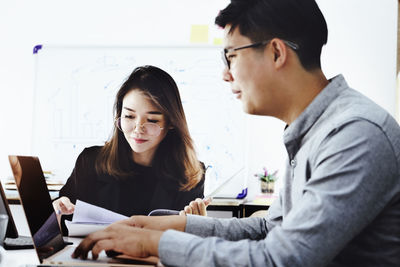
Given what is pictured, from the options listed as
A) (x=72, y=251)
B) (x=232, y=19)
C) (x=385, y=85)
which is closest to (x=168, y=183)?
(x=72, y=251)

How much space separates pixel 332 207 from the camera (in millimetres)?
770

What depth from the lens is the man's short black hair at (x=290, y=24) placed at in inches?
40.9

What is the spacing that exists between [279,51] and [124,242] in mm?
553

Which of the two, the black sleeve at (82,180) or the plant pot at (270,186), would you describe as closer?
the black sleeve at (82,180)

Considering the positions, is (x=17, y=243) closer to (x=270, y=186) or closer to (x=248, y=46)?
(x=248, y=46)

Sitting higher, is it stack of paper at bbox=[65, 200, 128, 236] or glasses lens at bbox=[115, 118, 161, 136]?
glasses lens at bbox=[115, 118, 161, 136]

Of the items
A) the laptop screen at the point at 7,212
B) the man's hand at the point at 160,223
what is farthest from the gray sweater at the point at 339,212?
the laptop screen at the point at 7,212

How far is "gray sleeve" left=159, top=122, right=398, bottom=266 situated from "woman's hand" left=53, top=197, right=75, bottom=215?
1115 mm

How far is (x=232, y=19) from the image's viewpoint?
1126 millimetres

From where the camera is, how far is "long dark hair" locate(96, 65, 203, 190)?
6.10 feet

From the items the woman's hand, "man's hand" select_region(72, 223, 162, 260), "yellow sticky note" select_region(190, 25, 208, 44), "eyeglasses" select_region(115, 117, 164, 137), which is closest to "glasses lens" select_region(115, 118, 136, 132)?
"eyeglasses" select_region(115, 117, 164, 137)

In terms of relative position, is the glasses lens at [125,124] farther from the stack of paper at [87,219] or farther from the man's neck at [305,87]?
the man's neck at [305,87]

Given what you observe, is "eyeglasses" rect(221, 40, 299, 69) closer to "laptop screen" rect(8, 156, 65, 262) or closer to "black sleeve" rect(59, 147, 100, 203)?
"laptop screen" rect(8, 156, 65, 262)

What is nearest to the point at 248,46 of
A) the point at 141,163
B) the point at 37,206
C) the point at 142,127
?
the point at 37,206
